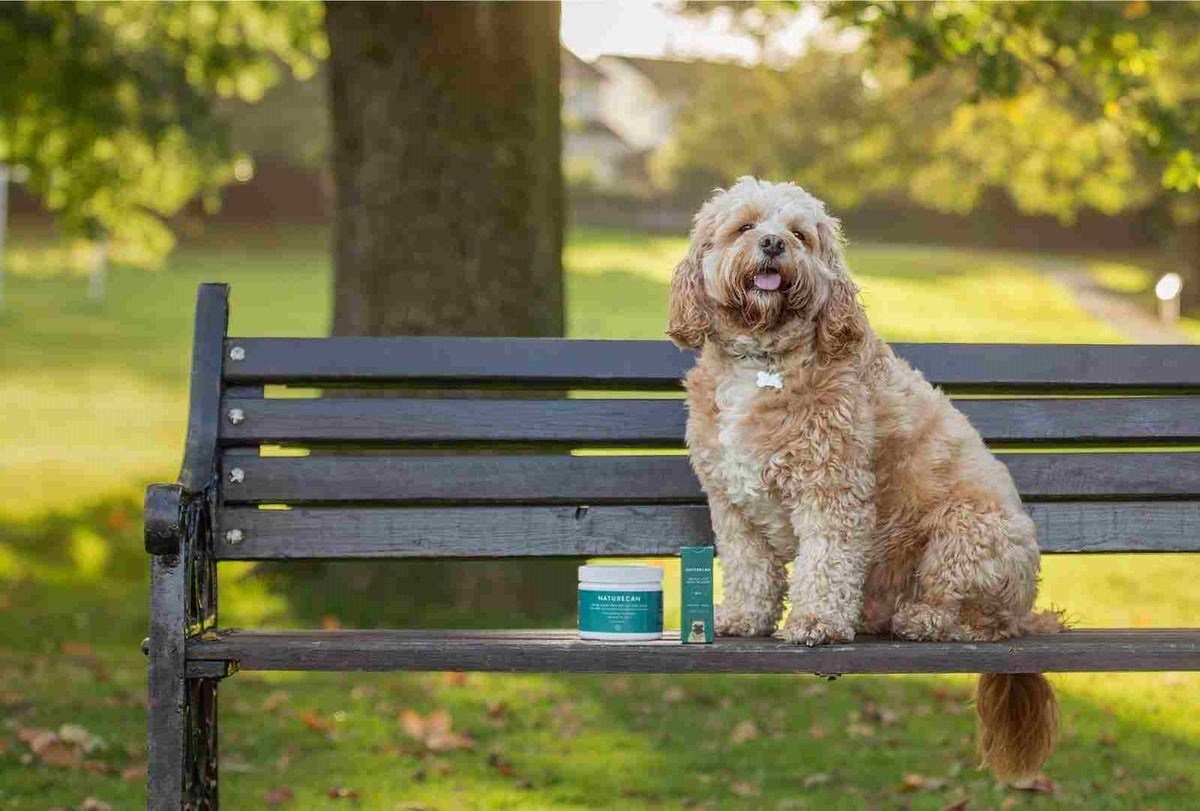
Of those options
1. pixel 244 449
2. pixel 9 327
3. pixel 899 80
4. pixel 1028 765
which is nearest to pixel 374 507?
pixel 244 449

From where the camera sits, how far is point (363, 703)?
6395 millimetres

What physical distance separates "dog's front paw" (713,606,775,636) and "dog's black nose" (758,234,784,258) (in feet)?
3.08

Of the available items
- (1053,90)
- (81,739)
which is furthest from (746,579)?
(1053,90)

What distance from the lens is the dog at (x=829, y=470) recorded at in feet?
12.7

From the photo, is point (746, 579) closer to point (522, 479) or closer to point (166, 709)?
point (522, 479)

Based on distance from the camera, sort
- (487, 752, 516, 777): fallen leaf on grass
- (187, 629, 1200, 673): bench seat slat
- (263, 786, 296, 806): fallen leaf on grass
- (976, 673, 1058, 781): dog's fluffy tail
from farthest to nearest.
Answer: (487, 752, 516, 777): fallen leaf on grass, (263, 786, 296, 806): fallen leaf on grass, (976, 673, 1058, 781): dog's fluffy tail, (187, 629, 1200, 673): bench seat slat

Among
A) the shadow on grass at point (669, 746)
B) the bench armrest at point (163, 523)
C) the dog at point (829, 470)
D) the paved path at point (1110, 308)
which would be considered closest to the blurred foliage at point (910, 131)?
the paved path at point (1110, 308)

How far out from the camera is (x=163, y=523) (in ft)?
12.2

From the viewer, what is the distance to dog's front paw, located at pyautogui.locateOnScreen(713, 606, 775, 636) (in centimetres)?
411

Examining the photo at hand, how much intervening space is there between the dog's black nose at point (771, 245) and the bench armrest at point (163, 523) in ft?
4.87

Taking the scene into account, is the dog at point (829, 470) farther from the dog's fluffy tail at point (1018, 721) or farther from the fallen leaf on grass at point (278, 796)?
the fallen leaf on grass at point (278, 796)

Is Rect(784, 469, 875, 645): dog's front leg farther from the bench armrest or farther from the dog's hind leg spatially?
the bench armrest

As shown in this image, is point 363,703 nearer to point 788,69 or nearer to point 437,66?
point 437,66

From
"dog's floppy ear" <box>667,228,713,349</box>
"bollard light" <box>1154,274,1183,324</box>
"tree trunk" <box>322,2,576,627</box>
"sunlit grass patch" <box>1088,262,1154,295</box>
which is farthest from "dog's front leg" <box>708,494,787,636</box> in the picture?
"sunlit grass patch" <box>1088,262,1154,295</box>
